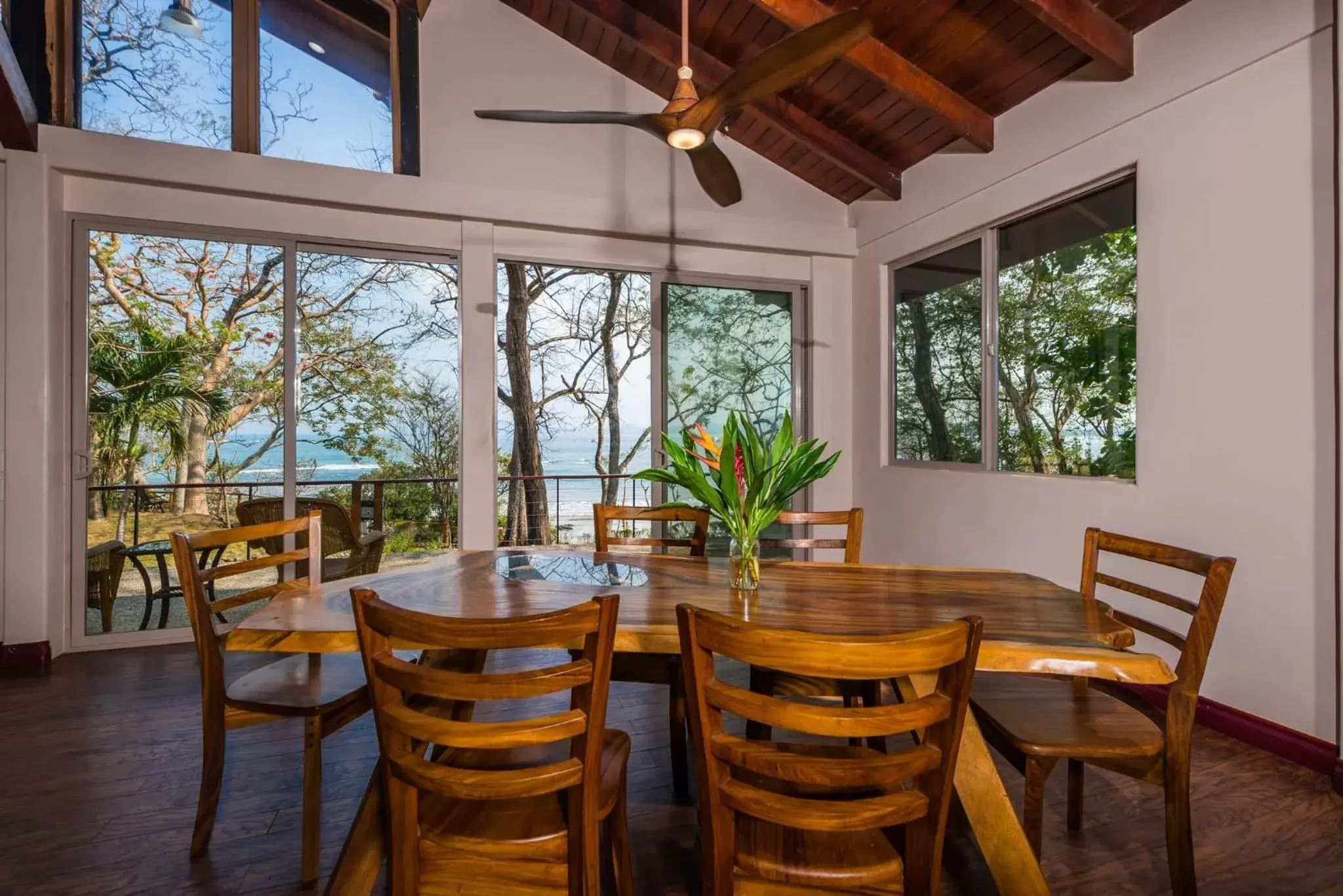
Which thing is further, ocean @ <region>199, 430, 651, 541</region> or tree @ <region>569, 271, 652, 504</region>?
tree @ <region>569, 271, 652, 504</region>

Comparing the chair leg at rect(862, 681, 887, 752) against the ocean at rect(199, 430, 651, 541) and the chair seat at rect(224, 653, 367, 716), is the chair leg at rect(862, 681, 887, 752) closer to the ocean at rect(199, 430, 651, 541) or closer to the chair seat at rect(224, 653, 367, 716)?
the chair seat at rect(224, 653, 367, 716)

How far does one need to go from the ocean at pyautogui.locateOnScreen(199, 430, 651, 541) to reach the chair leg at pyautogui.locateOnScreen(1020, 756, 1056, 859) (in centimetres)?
314

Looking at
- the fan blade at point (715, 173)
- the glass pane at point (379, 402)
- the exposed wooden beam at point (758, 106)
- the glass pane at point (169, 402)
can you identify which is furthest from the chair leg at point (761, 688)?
the exposed wooden beam at point (758, 106)

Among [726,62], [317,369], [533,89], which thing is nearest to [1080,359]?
[726,62]

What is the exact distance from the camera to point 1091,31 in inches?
107

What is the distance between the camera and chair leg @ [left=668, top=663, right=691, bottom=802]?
2.05 meters

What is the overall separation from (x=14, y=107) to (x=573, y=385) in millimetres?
3095

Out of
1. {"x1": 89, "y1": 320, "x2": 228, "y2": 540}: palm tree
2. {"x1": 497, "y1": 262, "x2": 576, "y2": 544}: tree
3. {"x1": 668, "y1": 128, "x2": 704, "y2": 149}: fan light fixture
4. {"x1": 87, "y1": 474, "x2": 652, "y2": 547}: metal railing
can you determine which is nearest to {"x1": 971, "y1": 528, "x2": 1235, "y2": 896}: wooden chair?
{"x1": 87, "y1": 474, "x2": 652, "y2": 547}: metal railing

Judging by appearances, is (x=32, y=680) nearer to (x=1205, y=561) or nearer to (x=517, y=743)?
(x=517, y=743)

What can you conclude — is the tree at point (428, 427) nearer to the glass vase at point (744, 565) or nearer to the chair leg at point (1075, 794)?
the glass vase at point (744, 565)

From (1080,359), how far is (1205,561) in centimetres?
192

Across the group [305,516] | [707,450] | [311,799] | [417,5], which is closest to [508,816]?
[311,799]

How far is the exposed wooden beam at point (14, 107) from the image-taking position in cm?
275

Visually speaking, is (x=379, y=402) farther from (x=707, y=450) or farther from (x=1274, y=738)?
(x=1274, y=738)
